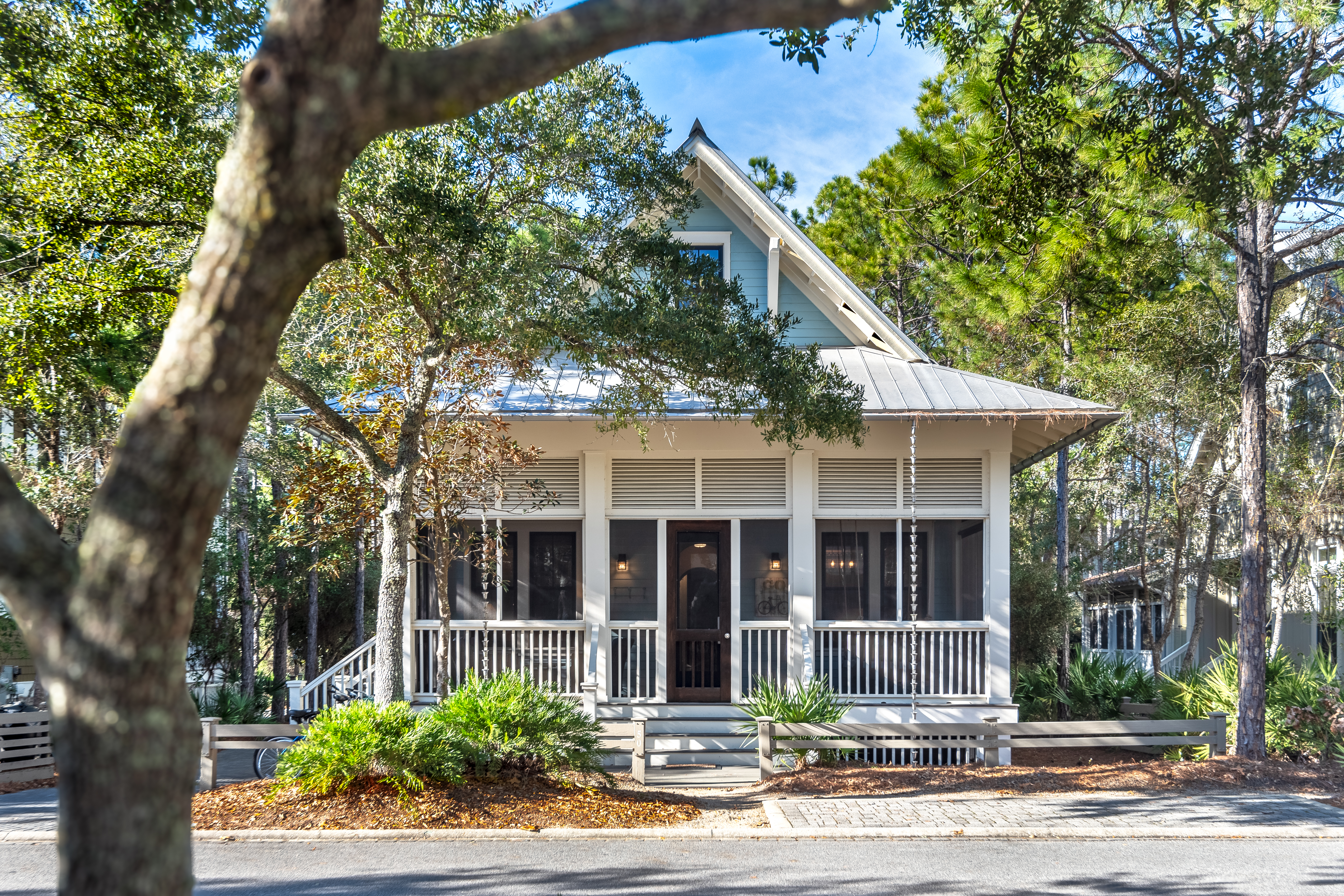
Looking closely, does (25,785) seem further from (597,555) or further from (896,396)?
(896,396)

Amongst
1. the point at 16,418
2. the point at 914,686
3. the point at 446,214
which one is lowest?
the point at 914,686

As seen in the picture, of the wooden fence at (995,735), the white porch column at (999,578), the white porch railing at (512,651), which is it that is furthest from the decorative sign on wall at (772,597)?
the white porch column at (999,578)

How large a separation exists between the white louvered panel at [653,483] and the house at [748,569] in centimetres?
2

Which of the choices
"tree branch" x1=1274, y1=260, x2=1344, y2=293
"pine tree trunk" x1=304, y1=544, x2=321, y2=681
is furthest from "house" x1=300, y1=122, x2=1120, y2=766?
"pine tree trunk" x1=304, y1=544, x2=321, y2=681

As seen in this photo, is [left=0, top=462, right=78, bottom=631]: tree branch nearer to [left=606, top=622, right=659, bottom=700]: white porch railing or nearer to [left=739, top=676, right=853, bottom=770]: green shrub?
[left=739, top=676, right=853, bottom=770]: green shrub

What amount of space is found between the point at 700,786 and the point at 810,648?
2630 millimetres

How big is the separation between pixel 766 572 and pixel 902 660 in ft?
6.91

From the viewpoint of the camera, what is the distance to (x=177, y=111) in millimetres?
7734

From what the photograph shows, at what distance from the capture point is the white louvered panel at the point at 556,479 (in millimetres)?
12461

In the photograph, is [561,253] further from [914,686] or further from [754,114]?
[754,114]

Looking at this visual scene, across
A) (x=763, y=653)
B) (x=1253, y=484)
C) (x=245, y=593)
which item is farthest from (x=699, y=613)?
(x=245, y=593)

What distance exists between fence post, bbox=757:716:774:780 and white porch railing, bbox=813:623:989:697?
2208 millimetres

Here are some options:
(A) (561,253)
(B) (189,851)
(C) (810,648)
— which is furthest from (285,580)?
(B) (189,851)

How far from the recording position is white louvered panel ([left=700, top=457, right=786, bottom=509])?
41.2 ft
